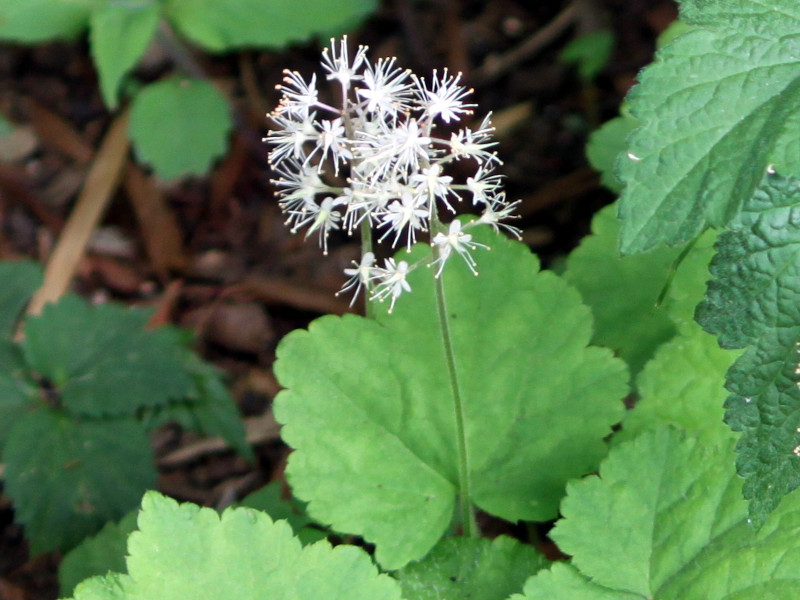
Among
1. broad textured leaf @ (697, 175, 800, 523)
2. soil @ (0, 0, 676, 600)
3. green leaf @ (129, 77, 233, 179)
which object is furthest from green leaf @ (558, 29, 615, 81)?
broad textured leaf @ (697, 175, 800, 523)

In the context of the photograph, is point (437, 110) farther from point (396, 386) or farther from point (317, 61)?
point (317, 61)

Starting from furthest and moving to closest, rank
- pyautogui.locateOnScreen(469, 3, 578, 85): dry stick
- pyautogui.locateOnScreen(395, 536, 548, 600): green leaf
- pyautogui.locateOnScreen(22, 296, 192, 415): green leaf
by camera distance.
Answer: pyautogui.locateOnScreen(469, 3, 578, 85): dry stick, pyautogui.locateOnScreen(22, 296, 192, 415): green leaf, pyautogui.locateOnScreen(395, 536, 548, 600): green leaf

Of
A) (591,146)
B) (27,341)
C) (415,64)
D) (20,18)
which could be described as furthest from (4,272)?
(591,146)

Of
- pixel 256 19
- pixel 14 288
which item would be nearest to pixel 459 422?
pixel 14 288

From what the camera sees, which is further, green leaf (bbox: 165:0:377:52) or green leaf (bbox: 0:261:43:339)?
green leaf (bbox: 165:0:377:52)

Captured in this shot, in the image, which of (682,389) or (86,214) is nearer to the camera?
(682,389)

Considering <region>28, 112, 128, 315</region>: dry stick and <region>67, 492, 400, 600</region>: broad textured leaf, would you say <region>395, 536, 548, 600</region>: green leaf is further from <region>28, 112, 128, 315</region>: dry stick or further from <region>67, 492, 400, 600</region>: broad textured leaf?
<region>28, 112, 128, 315</region>: dry stick

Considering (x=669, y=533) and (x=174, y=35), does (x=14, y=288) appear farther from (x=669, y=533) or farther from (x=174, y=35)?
(x=669, y=533)
